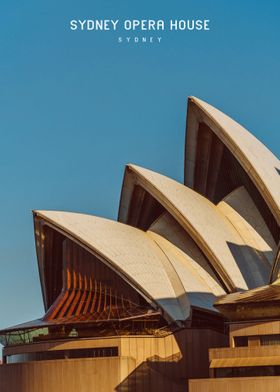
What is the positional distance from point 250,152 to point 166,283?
32.2 feet

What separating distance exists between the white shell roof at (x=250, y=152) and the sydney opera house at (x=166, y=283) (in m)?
0.09

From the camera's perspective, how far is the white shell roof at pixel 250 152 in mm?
61156

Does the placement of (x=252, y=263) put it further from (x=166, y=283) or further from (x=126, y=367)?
(x=126, y=367)

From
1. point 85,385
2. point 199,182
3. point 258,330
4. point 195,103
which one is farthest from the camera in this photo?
point 199,182

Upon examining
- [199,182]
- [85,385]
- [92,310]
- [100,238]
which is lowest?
[85,385]

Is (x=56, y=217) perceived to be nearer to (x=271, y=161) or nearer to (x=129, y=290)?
(x=129, y=290)

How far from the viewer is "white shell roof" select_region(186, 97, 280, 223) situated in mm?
61156

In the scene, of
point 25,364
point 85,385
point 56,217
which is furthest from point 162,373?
point 56,217

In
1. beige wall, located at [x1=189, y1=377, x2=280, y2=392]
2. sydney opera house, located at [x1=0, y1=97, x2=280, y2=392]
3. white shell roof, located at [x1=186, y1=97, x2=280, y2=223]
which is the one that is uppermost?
white shell roof, located at [x1=186, y1=97, x2=280, y2=223]

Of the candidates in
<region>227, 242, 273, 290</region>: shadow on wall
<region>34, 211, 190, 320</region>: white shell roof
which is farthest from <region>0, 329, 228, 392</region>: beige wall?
<region>227, 242, 273, 290</region>: shadow on wall

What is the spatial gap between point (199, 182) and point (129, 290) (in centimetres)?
1372

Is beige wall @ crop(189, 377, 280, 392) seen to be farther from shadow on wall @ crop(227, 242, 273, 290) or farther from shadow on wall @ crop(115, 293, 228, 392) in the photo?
shadow on wall @ crop(227, 242, 273, 290)

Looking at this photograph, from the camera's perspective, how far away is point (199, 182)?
2844 inches

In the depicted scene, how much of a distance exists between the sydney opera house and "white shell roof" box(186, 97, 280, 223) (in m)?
0.09
